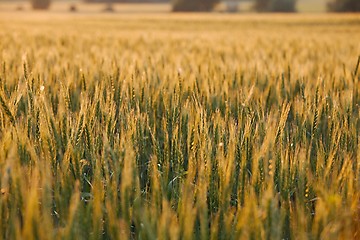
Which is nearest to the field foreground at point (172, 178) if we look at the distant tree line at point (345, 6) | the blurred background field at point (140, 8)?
the distant tree line at point (345, 6)

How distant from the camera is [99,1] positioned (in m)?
60.2

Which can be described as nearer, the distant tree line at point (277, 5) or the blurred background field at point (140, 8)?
the distant tree line at point (277, 5)

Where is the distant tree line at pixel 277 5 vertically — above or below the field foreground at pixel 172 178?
below

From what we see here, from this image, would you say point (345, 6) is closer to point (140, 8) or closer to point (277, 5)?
point (277, 5)

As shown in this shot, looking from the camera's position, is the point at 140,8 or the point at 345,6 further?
the point at 140,8

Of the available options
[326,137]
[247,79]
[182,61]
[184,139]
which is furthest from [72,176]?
[182,61]

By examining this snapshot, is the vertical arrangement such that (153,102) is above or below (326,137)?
above

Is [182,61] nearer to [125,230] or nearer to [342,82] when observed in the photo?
[342,82]

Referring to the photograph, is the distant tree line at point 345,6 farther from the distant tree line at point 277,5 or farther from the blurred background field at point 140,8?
the blurred background field at point 140,8

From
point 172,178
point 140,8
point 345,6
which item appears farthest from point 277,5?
point 172,178

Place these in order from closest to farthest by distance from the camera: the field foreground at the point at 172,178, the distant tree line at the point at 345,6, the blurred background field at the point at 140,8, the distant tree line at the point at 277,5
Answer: the field foreground at the point at 172,178 < the distant tree line at the point at 345,6 < the distant tree line at the point at 277,5 < the blurred background field at the point at 140,8

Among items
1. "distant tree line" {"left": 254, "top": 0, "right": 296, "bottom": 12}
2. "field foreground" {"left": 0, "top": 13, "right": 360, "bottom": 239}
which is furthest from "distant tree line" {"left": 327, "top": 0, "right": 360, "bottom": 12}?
"field foreground" {"left": 0, "top": 13, "right": 360, "bottom": 239}

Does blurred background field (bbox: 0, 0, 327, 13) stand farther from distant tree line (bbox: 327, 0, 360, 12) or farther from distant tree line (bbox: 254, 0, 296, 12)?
distant tree line (bbox: 327, 0, 360, 12)

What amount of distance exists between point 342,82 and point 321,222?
1.52 metres
